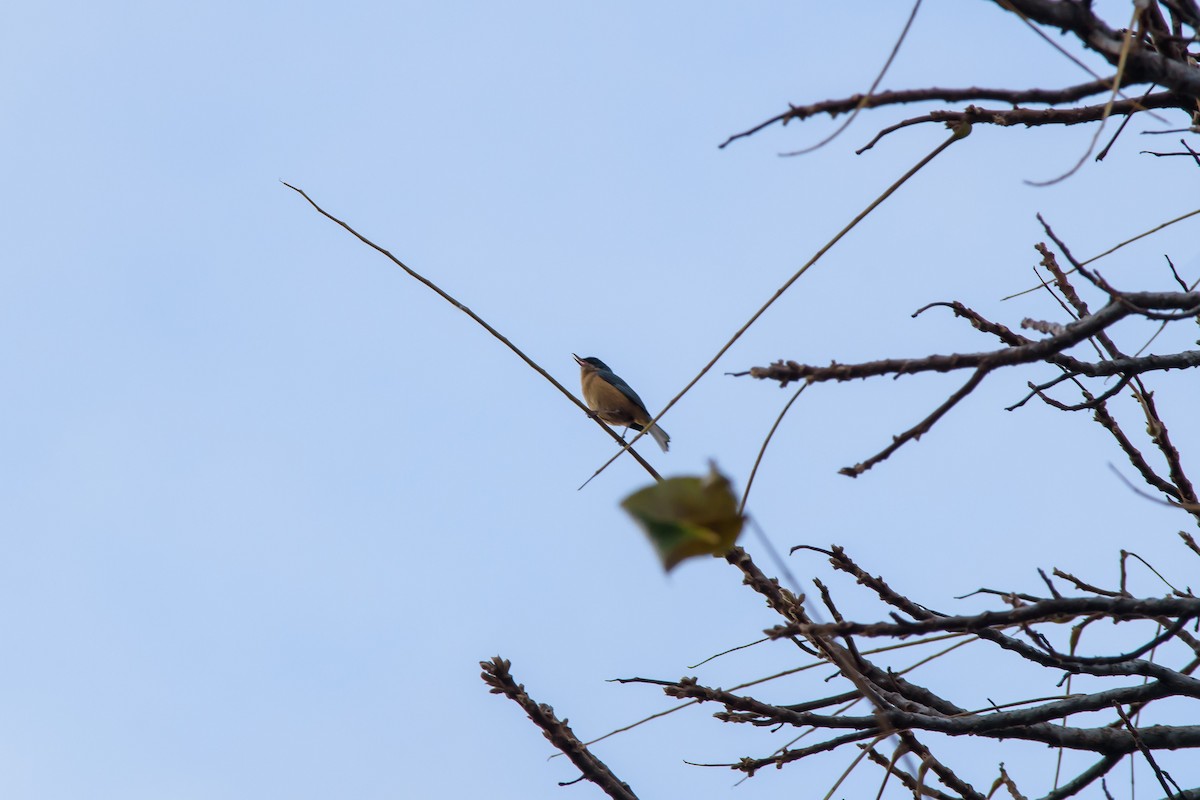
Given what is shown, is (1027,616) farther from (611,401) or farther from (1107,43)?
(611,401)

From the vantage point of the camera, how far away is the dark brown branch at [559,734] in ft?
9.92

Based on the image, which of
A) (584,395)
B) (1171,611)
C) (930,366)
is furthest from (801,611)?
(584,395)

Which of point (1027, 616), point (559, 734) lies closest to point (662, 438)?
point (559, 734)

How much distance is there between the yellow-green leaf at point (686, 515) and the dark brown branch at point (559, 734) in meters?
1.63

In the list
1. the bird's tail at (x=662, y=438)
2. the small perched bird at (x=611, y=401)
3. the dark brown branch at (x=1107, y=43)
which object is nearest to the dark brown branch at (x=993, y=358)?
the dark brown branch at (x=1107, y=43)

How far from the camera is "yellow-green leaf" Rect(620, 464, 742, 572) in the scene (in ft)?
4.84

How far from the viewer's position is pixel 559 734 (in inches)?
123

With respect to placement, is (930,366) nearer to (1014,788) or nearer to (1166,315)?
(1166,315)

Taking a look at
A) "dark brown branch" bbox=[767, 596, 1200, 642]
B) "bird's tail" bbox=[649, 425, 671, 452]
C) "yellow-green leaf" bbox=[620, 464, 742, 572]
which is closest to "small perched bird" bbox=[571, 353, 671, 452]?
"bird's tail" bbox=[649, 425, 671, 452]

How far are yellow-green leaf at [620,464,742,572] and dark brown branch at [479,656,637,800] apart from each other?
64.0 inches

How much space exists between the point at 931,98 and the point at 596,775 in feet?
6.61

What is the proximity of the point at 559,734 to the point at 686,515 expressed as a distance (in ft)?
5.94

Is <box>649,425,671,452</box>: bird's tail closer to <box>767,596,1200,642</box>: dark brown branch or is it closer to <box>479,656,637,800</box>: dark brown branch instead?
<box>479,656,637,800</box>: dark brown branch

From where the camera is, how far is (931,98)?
196 centimetres
